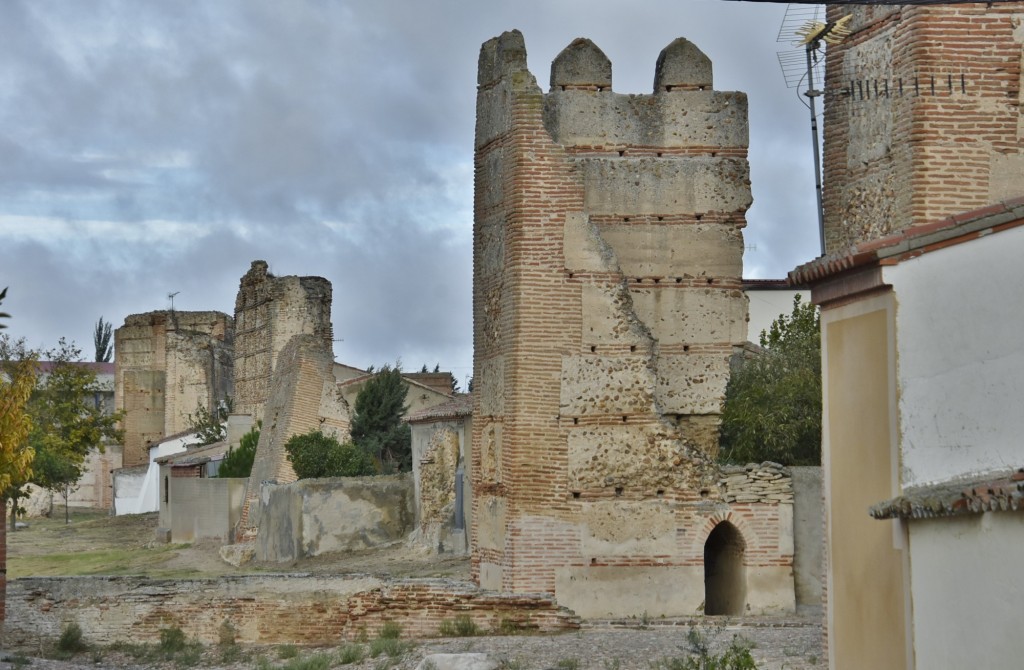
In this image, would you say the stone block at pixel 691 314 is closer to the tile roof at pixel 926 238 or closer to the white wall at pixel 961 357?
the tile roof at pixel 926 238

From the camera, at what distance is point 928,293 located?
11.2 m

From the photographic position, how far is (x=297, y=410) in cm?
3481

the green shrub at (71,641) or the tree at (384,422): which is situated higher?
the tree at (384,422)

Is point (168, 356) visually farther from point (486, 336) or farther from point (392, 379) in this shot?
point (486, 336)

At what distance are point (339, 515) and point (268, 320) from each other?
16.2 metres

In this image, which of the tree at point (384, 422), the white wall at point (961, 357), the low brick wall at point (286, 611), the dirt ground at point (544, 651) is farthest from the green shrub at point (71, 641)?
the tree at point (384, 422)

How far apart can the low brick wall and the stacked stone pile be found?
2.97 metres

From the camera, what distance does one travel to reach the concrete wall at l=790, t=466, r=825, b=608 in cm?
2130

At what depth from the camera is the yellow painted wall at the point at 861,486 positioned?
37.1 feet

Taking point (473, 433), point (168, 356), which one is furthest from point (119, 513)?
point (473, 433)

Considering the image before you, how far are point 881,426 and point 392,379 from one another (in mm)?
29337

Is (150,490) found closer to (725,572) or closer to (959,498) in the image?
(725,572)

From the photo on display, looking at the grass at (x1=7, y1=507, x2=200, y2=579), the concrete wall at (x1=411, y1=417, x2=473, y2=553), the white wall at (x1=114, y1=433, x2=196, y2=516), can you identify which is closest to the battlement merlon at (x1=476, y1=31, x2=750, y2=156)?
the concrete wall at (x1=411, y1=417, x2=473, y2=553)

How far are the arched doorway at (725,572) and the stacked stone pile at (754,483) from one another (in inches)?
16.5
